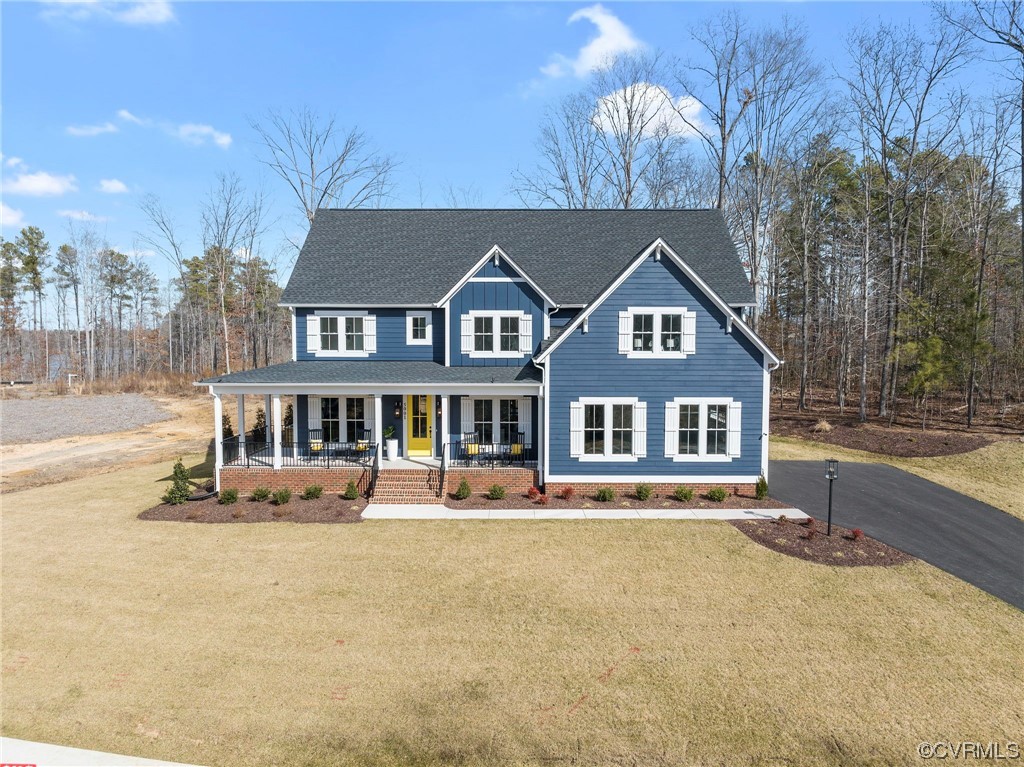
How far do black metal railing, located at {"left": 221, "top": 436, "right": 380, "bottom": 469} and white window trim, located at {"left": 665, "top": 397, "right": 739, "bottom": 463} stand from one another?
1044 cm

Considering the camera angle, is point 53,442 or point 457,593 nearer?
point 457,593

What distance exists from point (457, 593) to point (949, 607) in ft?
32.2

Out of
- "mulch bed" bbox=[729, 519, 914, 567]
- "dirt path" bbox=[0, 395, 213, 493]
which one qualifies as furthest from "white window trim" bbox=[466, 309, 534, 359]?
"dirt path" bbox=[0, 395, 213, 493]

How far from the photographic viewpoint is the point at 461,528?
14711 mm

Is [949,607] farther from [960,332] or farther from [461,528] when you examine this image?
[960,332]

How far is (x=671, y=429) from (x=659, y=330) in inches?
133

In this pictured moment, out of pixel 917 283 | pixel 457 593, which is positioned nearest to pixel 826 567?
pixel 457 593

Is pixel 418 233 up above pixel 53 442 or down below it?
above

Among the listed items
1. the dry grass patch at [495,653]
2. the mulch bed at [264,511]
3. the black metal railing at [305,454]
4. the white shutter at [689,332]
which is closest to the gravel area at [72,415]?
the black metal railing at [305,454]

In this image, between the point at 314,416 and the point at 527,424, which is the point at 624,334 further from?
the point at 314,416

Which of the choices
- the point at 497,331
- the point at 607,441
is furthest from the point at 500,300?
the point at 607,441

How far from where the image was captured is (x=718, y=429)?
696 inches

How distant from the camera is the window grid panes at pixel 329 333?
822 inches

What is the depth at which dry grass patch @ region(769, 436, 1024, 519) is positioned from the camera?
1777cm
